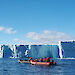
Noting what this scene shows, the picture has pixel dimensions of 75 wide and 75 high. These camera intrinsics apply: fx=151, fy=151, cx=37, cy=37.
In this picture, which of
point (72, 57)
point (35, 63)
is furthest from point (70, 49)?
point (35, 63)

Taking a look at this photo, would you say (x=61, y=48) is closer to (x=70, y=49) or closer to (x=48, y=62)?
(x=70, y=49)

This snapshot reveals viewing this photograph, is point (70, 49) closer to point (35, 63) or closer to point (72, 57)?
point (72, 57)

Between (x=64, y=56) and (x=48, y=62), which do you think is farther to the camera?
(x=64, y=56)

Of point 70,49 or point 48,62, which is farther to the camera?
point 70,49

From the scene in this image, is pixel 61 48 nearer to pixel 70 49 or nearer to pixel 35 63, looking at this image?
pixel 70 49

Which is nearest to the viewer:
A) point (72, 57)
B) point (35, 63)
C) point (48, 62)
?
point (48, 62)

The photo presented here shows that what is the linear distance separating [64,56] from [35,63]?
11212 cm

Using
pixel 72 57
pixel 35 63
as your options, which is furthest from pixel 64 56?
pixel 35 63

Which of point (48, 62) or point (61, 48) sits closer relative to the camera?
point (48, 62)

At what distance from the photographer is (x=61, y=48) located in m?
200

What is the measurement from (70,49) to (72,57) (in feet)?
36.0

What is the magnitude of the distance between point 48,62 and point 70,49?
121 m

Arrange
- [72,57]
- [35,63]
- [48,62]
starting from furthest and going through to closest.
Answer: [72,57]
[35,63]
[48,62]

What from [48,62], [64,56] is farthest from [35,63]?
[64,56]
